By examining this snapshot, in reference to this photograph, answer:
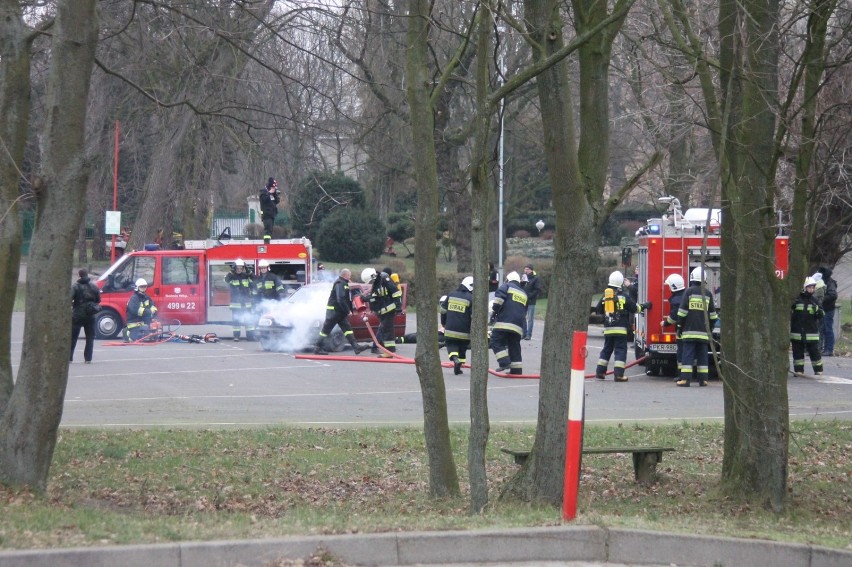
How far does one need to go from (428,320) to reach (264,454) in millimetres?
3124

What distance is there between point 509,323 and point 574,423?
1044 centimetres

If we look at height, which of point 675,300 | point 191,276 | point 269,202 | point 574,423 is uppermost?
point 269,202

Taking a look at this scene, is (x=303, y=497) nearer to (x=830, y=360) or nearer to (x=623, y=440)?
(x=623, y=440)

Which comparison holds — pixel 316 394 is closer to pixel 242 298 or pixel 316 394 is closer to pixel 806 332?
pixel 242 298

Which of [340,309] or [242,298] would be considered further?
[242,298]

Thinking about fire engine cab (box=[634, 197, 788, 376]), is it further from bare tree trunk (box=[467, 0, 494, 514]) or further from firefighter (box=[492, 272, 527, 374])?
bare tree trunk (box=[467, 0, 494, 514])

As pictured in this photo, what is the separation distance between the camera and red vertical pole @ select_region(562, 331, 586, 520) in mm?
6305

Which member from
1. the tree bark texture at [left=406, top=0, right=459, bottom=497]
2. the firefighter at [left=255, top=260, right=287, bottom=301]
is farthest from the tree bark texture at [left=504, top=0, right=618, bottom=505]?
the firefighter at [left=255, top=260, right=287, bottom=301]

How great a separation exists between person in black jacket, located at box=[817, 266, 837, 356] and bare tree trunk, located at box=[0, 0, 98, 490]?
1682 centimetres

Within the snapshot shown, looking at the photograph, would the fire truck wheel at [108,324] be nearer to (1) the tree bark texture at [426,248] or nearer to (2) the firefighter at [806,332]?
(2) the firefighter at [806,332]

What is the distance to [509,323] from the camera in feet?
55.1

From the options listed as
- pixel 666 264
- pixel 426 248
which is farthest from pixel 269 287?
pixel 426 248

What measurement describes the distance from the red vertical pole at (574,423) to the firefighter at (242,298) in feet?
56.6

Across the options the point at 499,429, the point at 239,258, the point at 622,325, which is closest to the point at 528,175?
the point at 239,258
